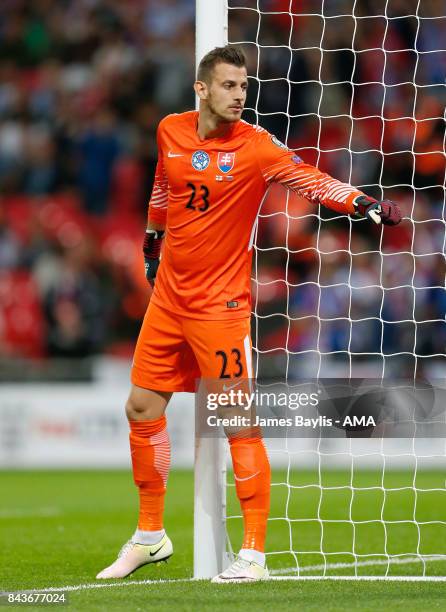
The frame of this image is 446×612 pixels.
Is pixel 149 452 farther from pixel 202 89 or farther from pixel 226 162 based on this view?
pixel 202 89

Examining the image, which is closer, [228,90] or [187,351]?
[228,90]

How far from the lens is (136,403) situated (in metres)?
5.56

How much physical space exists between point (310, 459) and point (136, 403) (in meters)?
7.25

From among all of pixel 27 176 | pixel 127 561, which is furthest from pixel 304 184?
pixel 27 176

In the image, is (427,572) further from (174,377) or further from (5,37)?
(5,37)

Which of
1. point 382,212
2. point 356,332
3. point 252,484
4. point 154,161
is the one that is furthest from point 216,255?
point 154,161

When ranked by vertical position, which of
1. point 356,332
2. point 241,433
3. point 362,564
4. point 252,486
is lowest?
point 356,332

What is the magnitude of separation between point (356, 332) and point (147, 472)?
22.1 feet

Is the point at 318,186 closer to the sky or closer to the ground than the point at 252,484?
closer to the sky

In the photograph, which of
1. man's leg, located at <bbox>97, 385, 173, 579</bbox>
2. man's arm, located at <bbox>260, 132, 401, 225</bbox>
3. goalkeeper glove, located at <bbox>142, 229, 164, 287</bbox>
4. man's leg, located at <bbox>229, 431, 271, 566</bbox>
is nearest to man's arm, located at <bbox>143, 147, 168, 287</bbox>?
goalkeeper glove, located at <bbox>142, 229, 164, 287</bbox>

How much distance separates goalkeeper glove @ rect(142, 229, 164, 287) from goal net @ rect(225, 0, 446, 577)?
3179 mm

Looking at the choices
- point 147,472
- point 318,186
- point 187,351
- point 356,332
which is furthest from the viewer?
point 356,332

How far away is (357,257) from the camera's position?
12.6 metres

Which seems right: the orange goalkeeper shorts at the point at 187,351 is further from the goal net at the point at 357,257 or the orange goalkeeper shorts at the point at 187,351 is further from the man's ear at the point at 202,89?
the goal net at the point at 357,257
